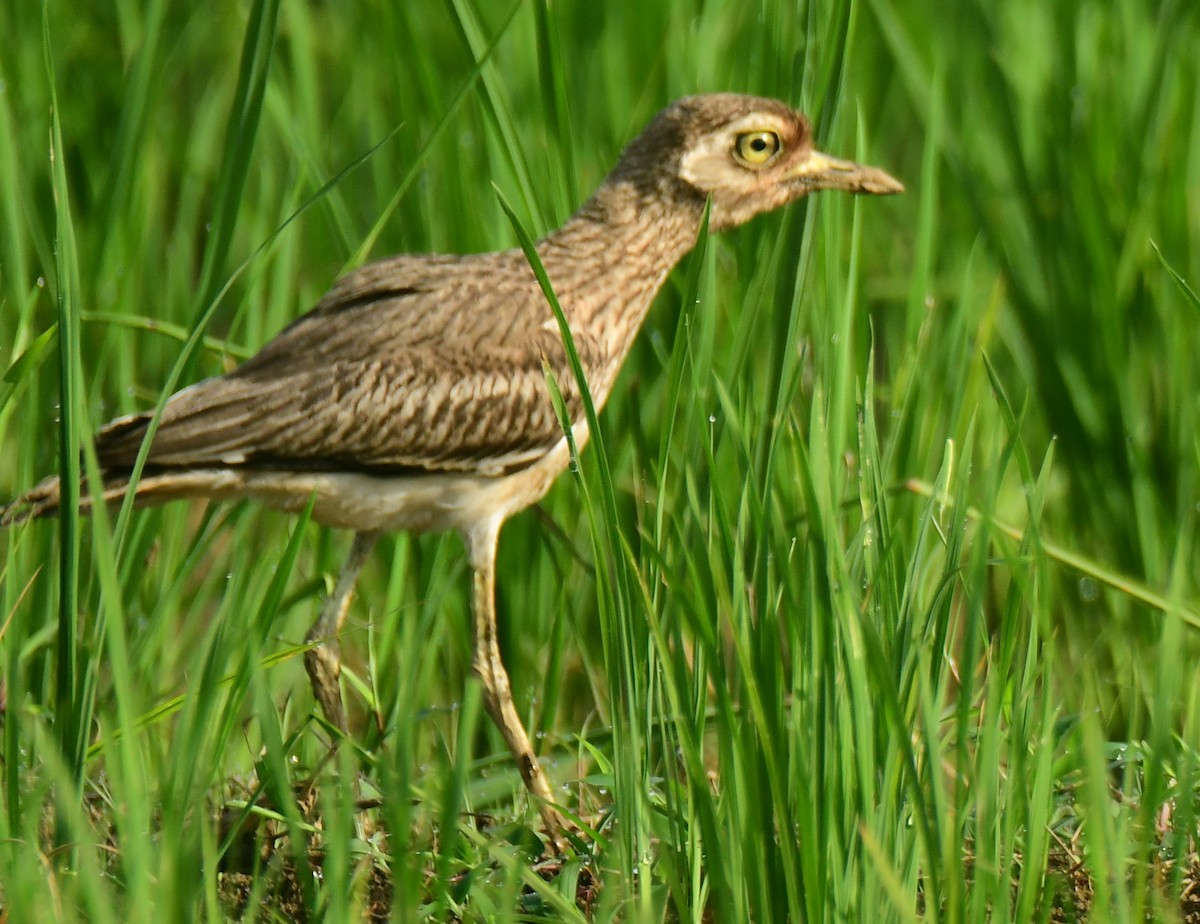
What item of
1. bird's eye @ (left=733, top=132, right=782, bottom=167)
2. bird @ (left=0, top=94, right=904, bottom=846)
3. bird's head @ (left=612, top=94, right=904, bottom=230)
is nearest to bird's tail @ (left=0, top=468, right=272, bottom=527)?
bird @ (left=0, top=94, right=904, bottom=846)

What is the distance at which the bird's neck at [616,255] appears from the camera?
381 cm

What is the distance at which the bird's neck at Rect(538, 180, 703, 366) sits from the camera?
3.81 m

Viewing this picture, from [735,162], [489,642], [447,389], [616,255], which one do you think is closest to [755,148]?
[735,162]

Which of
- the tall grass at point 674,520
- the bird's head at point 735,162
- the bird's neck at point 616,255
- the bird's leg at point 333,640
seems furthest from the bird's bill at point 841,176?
the bird's leg at point 333,640

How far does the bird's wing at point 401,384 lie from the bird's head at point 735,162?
1.45 ft

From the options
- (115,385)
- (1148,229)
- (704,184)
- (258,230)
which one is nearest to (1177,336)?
(1148,229)

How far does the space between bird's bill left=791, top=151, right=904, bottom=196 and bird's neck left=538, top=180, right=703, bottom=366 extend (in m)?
0.26

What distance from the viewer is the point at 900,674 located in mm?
2475

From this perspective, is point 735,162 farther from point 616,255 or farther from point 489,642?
point 489,642

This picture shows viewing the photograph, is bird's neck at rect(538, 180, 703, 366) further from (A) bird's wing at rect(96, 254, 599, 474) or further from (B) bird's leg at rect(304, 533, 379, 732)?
(B) bird's leg at rect(304, 533, 379, 732)

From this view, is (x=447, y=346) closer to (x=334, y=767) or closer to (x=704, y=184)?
(x=704, y=184)

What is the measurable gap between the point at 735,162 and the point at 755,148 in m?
0.05

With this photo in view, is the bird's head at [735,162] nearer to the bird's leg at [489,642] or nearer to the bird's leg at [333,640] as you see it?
the bird's leg at [489,642]

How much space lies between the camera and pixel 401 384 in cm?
374
